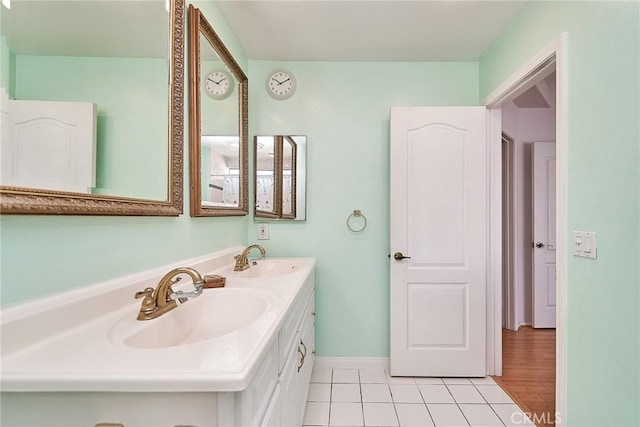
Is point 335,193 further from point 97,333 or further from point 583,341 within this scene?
point 97,333

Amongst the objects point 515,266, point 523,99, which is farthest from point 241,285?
point 523,99

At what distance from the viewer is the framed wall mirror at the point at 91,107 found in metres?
0.70

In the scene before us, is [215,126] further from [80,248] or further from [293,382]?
[293,382]

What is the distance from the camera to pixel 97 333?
804mm

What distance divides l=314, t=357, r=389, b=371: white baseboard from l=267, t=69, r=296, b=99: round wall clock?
219 centimetres

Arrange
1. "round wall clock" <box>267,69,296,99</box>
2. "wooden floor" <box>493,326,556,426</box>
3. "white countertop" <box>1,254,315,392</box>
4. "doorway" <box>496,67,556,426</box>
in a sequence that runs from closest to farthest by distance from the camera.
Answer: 1. "white countertop" <box>1,254,315,392</box>
2. "wooden floor" <box>493,326,556,426</box>
3. "round wall clock" <box>267,69,296,99</box>
4. "doorway" <box>496,67,556,426</box>

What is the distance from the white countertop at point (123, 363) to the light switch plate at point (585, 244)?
1.36 metres

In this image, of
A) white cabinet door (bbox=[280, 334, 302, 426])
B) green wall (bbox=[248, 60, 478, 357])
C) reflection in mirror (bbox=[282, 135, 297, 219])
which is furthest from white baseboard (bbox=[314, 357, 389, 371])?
reflection in mirror (bbox=[282, 135, 297, 219])

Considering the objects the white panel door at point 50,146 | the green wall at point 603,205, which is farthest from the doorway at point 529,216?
the white panel door at point 50,146

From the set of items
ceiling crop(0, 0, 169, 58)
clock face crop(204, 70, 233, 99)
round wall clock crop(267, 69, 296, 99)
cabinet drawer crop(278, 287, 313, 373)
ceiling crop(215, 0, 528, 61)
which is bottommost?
cabinet drawer crop(278, 287, 313, 373)

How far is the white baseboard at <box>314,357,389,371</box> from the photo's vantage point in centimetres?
239

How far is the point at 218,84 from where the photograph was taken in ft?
5.86

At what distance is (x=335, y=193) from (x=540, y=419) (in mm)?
1965

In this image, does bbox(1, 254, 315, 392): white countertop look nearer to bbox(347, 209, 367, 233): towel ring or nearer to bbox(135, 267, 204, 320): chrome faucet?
bbox(135, 267, 204, 320): chrome faucet
